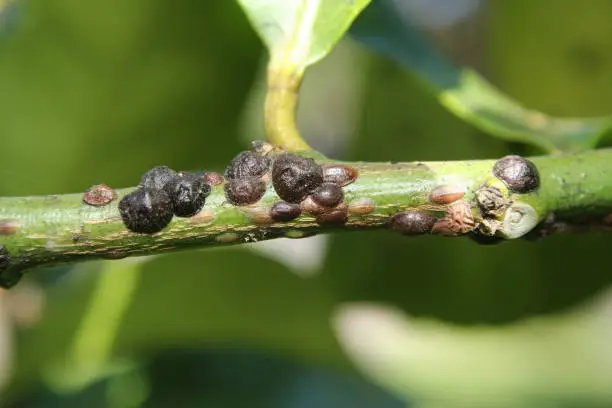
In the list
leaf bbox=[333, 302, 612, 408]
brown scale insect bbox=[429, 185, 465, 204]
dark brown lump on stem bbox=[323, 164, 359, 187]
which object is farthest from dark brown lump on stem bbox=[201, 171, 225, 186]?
leaf bbox=[333, 302, 612, 408]

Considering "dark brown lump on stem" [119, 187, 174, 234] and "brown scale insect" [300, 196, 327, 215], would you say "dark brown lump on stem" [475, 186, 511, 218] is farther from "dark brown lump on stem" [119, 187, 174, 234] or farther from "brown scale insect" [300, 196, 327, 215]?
"dark brown lump on stem" [119, 187, 174, 234]

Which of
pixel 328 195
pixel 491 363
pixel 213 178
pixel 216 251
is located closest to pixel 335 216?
pixel 328 195

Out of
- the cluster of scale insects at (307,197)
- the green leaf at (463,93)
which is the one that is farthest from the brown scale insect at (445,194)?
the green leaf at (463,93)

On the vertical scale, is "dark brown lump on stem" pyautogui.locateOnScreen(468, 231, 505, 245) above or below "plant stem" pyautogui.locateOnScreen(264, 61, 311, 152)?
below

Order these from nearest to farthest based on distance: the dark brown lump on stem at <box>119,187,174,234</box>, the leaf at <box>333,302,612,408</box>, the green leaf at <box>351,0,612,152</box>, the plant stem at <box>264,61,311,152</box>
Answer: the dark brown lump on stem at <box>119,187,174,234</box>
the plant stem at <box>264,61,311,152</box>
the green leaf at <box>351,0,612,152</box>
the leaf at <box>333,302,612,408</box>

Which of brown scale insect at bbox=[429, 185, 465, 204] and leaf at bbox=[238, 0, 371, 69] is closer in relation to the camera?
brown scale insect at bbox=[429, 185, 465, 204]

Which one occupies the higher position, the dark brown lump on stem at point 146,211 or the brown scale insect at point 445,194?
the brown scale insect at point 445,194

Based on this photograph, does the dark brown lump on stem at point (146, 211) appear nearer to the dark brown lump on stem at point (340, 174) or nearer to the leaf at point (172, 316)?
the dark brown lump on stem at point (340, 174)
